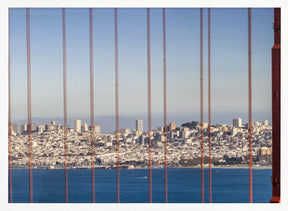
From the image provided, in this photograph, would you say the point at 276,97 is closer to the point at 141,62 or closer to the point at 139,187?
the point at 141,62

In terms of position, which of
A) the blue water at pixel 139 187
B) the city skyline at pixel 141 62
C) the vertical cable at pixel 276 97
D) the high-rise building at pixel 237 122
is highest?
the city skyline at pixel 141 62

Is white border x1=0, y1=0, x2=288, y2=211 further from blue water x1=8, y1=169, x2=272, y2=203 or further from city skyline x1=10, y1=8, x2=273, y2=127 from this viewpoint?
blue water x1=8, y1=169, x2=272, y2=203
